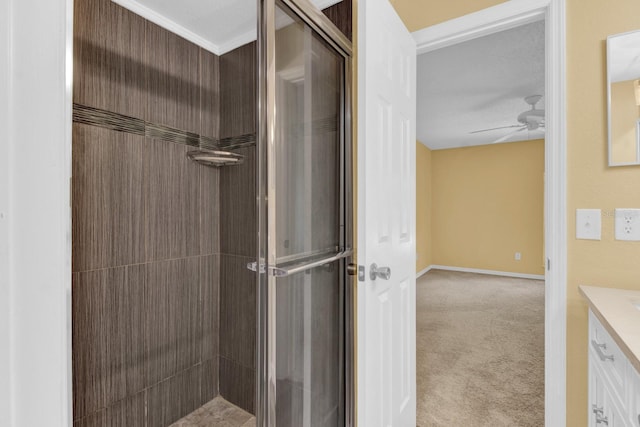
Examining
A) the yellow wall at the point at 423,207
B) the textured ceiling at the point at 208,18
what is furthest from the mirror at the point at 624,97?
the yellow wall at the point at 423,207

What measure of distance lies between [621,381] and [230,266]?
1976mm

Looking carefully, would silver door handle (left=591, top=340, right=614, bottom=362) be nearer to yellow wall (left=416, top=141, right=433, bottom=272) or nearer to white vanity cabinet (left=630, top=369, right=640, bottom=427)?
white vanity cabinet (left=630, top=369, right=640, bottom=427)

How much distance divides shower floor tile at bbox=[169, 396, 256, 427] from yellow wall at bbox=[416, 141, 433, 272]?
4.72 metres

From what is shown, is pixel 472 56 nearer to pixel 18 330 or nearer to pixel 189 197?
pixel 189 197

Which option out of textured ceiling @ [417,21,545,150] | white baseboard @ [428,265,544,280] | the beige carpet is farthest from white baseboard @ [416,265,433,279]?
textured ceiling @ [417,21,545,150]

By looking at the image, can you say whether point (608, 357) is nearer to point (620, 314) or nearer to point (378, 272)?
point (620, 314)

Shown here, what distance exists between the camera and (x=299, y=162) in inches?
50.9

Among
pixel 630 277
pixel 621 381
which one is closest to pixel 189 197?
pixel 621 381

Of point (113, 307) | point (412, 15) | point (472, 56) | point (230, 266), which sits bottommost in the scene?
point (113, 307)

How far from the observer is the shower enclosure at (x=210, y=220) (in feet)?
3.84

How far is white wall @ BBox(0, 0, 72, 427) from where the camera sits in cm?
31

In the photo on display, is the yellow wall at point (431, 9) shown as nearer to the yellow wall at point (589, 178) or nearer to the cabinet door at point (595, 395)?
the yellow wall at point (589, 178)

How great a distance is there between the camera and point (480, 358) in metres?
2.71

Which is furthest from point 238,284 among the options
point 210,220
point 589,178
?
point 589,178
